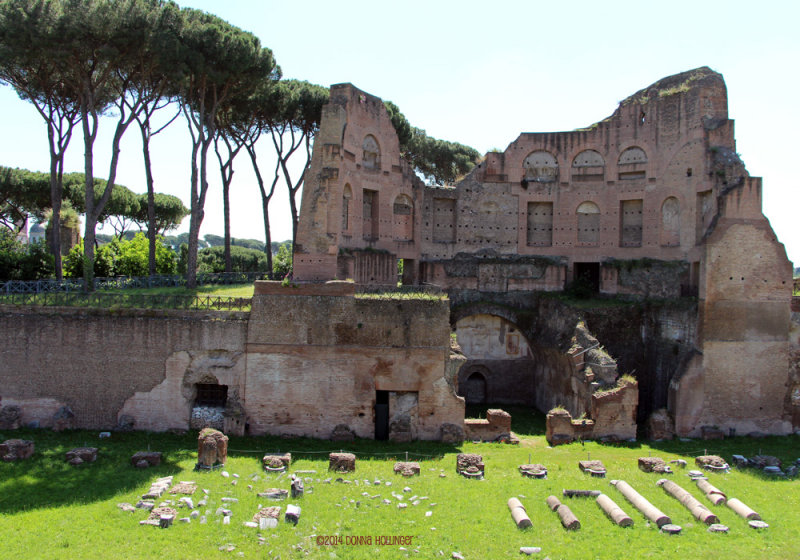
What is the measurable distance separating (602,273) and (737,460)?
984 cm

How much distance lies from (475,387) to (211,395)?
34.5 ft

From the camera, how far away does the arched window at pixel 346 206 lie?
22031mm

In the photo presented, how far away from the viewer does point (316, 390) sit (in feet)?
52.7

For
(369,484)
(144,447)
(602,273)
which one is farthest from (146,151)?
(602,273)

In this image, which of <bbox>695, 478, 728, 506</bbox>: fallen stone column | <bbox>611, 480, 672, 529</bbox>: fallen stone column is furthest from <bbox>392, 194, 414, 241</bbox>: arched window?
<bbox>695, 478, 728, 506</bbox>: fallen stone column

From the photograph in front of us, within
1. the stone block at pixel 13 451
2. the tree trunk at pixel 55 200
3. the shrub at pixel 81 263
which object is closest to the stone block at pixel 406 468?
the stone block at pixel 13 451

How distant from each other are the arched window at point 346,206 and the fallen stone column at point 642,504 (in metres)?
13.2

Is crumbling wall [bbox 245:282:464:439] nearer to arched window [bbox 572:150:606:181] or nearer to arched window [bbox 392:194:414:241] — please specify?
arched window [bbox 392:194:414:241]

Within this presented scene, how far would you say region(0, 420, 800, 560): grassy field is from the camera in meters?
9.46

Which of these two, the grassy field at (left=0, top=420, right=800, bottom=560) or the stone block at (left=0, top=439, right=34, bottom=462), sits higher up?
the stone block at (left=0, top=439, right=34, bottom=462)

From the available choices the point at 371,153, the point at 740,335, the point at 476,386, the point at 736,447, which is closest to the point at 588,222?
the point at 476,386

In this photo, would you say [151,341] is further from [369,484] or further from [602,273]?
[602,273]

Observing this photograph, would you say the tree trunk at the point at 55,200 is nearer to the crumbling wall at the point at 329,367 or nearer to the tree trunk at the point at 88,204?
the tree trunk at the point at 88,204

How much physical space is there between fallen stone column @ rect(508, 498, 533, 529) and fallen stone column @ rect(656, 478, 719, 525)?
3.19 meters
